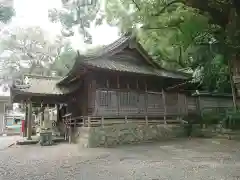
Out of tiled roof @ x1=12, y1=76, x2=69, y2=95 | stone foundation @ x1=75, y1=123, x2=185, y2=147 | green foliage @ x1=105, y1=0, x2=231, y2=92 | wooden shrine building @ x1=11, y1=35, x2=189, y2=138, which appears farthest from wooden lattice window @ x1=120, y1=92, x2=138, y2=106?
green foliage @ x1=105, y1=0, x2=231, y2=92

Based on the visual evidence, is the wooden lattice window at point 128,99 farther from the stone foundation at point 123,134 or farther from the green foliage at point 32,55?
the green foliage at point 32,55

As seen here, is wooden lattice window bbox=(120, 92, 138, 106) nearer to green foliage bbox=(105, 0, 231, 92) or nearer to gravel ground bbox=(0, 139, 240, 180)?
gravel ground bbox=(0, 139, 240, 180)

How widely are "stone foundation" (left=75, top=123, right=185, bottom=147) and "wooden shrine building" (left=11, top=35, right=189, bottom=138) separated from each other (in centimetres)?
78

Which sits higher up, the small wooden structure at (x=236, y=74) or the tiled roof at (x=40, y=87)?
the tiled roof at (x=40, y=87)

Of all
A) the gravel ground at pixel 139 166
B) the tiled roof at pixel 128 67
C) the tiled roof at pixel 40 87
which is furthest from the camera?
the tiled roof at pixel 40 87

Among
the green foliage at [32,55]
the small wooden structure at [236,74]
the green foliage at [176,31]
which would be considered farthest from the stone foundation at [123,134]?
the green foliage at [32,55]

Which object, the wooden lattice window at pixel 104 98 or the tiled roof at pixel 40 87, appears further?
the tiled roof at pixel 40 87

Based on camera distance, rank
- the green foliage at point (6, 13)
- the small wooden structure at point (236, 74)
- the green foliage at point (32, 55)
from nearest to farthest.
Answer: the small wooden structure at point (236, 74), the green foliage at point (6, 13), the green foliage at point (32, 55)

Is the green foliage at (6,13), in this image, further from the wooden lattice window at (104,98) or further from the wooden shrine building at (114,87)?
the wooden lattice window at (104,98)

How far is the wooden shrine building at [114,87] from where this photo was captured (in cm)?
1389

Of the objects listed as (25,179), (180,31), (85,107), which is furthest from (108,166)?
(180,31)

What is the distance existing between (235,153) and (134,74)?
269 inches

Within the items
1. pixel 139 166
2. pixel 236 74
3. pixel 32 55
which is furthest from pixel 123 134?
pixel 32 55

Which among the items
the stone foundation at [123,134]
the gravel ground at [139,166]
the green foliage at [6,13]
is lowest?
the gravel ground at [139,166]
